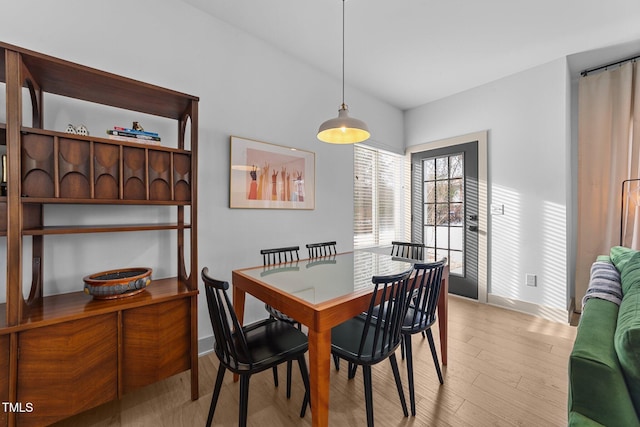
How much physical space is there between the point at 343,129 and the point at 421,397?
1846mm

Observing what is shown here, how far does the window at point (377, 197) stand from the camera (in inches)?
144

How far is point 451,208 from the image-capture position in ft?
12.1

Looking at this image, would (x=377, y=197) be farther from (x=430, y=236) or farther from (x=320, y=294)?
(x=320, y=294)

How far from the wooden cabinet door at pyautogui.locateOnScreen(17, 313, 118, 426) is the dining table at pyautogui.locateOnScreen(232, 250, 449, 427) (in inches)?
28.4

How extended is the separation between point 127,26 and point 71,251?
1.60m

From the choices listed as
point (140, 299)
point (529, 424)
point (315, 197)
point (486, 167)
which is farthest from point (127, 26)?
point (486, 167)

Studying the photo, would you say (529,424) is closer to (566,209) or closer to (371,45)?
(566,209)

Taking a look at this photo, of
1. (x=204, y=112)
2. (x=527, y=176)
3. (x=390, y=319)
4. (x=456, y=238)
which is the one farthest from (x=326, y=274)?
(x=527, y=176)

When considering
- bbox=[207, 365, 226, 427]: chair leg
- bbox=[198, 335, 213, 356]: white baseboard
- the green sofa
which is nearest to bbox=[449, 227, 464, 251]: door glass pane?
the green sofa

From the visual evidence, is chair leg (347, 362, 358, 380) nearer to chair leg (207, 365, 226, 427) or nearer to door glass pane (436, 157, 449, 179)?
chair leg (207, 365, 226, 427)

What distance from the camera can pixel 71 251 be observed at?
1689 mm

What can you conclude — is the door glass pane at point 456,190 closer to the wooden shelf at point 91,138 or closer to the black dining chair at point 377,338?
the black dining chair at point 377,338

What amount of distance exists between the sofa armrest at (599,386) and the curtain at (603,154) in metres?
2.88

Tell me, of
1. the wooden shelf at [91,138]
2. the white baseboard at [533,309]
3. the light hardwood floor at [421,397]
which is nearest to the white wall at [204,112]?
the wooden shelf at [91,138]
